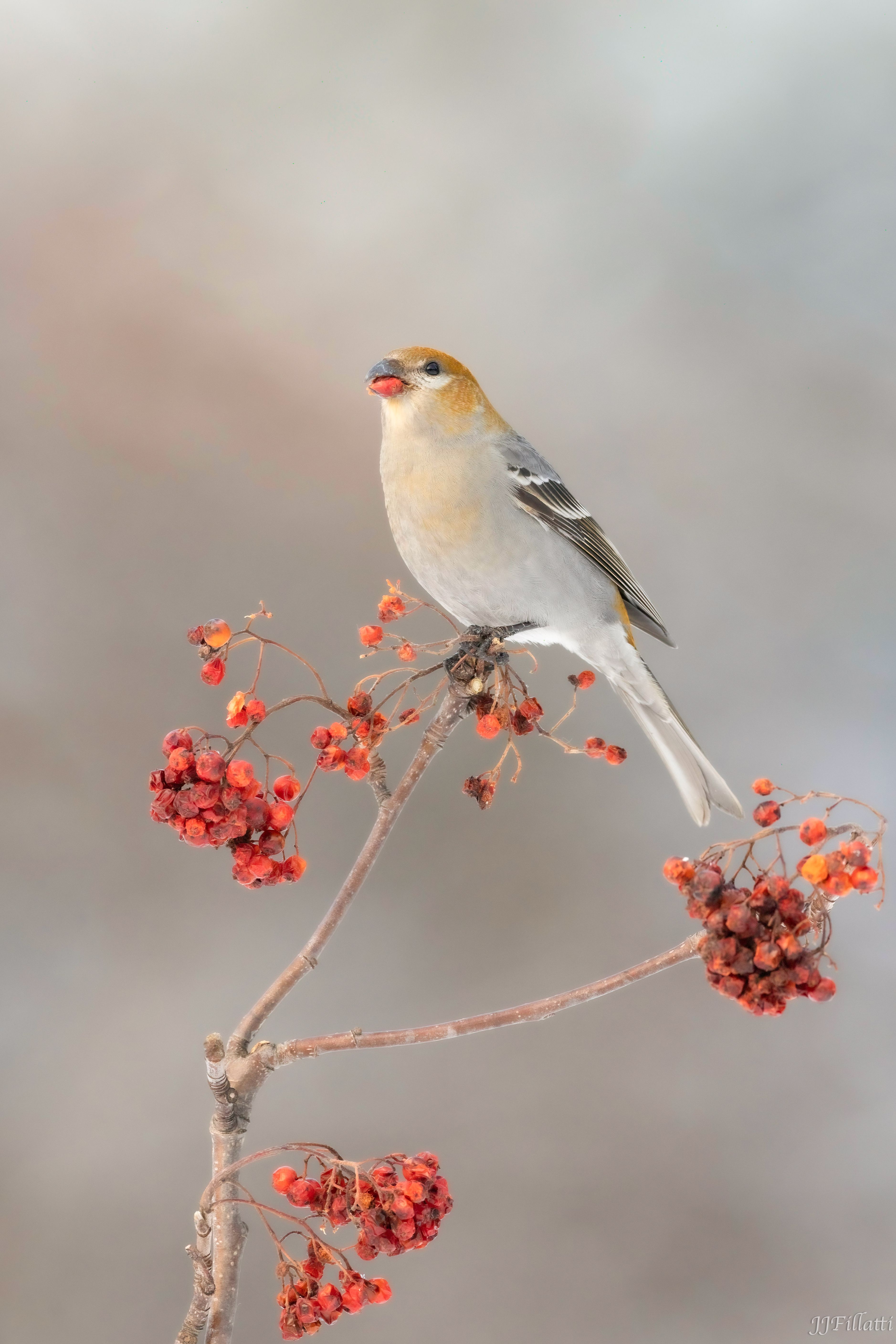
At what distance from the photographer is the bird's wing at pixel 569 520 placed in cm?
120

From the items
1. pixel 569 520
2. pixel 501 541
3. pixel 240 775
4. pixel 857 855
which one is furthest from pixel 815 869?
pixel 569 520

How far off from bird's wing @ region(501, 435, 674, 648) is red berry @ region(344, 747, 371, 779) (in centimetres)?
54

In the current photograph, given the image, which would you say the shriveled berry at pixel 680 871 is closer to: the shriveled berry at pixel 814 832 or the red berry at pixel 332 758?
the shriveled berry at pixel 814 832

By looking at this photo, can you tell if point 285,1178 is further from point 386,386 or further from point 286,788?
point 386,386

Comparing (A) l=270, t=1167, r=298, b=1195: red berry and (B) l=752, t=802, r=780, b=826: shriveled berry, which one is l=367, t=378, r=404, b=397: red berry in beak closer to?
(B) l=752, t=802, r=780, b=826: shriveled berry

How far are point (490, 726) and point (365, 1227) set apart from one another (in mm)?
386

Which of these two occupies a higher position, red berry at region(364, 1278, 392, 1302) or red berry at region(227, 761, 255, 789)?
red berry at region(227, 761, 255, 789)

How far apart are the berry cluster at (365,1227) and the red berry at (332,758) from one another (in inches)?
10.6

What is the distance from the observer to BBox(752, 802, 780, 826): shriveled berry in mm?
618

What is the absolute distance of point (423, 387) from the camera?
1.14 m

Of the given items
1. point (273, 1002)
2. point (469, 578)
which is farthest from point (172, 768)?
point (469, 578)

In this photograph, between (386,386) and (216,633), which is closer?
(216,633)

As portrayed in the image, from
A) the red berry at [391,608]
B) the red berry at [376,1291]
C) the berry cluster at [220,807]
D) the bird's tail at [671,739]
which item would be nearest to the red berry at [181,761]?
the berry cluster at [220,807]

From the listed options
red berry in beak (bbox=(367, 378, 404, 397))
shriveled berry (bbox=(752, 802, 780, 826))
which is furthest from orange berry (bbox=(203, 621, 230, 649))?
red berry in beak (bbox=(367, 378, 404, 397))
